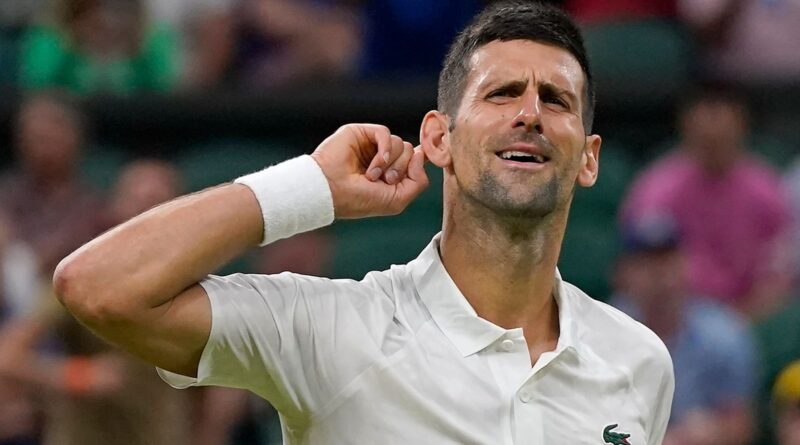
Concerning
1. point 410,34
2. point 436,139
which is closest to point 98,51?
point 410,34

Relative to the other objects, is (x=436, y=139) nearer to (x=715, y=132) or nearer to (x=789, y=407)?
(x=789, y=407)

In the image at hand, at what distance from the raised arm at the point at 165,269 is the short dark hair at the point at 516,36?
49cm

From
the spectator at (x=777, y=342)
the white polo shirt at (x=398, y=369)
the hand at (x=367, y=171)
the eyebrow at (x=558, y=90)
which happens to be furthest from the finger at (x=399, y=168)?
the spectator at (x=777, y=342)

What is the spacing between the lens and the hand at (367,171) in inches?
126

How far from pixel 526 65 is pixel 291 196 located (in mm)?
611

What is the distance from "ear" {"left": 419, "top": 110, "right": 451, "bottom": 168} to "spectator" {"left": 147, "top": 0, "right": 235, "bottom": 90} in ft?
15.4

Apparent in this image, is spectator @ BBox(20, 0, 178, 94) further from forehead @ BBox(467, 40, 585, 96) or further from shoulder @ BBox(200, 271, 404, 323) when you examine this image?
shoulder @ BBox(200, 271, 404, 323)

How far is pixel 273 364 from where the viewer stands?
3031mm

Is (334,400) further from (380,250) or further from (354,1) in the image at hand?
(354,1)

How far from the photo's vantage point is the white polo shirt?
Result: 9.97 feet

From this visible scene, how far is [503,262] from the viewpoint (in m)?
3.35

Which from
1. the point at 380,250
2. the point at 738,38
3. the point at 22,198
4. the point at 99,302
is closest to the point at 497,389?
the point at 99,302

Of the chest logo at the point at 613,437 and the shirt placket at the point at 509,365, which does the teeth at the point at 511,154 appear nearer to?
the shirt placket at the point at 509,365

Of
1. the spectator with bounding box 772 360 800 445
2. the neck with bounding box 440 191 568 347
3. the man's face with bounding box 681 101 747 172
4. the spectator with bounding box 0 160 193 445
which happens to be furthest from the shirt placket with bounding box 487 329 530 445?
the man's face with bounding box 681 101 747 172
